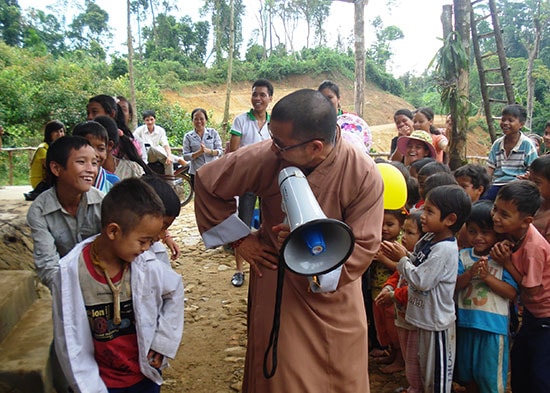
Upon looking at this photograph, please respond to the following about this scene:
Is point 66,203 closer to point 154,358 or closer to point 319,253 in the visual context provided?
point 154,358

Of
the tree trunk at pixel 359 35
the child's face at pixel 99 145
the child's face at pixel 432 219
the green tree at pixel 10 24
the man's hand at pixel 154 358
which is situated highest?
the green tree at pixel 10 24

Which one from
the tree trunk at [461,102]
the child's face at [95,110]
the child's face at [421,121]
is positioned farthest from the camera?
the child's face at [421,121]

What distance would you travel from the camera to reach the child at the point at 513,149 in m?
4.24

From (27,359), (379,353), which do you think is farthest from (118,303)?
(379,353)

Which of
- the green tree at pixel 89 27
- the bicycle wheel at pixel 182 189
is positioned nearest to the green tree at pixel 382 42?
the green tree at pixel 89 27

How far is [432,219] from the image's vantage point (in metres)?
2.53

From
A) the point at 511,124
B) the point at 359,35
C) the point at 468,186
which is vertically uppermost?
the point at 359,35

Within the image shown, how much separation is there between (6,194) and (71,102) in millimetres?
14448

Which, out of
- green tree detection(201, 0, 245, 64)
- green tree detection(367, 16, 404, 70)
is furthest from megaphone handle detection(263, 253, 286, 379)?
green tree detection(367, 16, 404, 70)

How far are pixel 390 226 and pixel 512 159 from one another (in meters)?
1.96

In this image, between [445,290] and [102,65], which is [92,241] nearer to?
[445,290]

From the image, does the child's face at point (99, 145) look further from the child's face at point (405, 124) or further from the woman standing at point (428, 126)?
the woman standing at point (428, 126)

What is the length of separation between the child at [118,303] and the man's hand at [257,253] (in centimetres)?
38

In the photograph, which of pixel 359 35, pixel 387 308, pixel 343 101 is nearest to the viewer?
pixel 387 308
